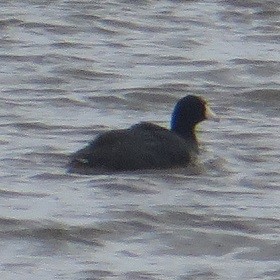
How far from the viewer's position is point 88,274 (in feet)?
38.4

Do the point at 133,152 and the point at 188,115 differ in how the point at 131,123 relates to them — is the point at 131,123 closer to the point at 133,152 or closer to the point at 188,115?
the point at 188,115

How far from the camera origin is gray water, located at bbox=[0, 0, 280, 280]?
1233 cm

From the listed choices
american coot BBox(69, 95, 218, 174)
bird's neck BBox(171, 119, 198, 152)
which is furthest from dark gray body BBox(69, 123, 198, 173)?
bird's neck BBox(171, 119, 198, 152)

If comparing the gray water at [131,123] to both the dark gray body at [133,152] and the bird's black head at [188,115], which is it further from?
the bird's black head at [188,115]

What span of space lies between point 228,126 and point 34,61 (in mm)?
3621

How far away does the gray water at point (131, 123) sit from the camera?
12328 millimetres

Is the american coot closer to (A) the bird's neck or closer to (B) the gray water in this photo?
(B) the gray water

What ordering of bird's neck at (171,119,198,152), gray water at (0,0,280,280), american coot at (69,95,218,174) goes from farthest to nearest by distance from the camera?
bird's neck at (171,119,198,152) → american coot at (69,95,218,174) → gray water at (0,0,280,280)

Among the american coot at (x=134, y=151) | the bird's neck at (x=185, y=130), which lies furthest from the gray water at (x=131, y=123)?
the bird's neck at (x=185, y=130)

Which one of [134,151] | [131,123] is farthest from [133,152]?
[131,123]

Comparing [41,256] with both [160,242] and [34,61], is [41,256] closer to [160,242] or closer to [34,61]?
[160,242]

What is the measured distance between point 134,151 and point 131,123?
2.35 m

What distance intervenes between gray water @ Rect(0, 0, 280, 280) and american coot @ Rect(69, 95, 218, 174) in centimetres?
10

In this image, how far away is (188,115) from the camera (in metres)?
15.8
